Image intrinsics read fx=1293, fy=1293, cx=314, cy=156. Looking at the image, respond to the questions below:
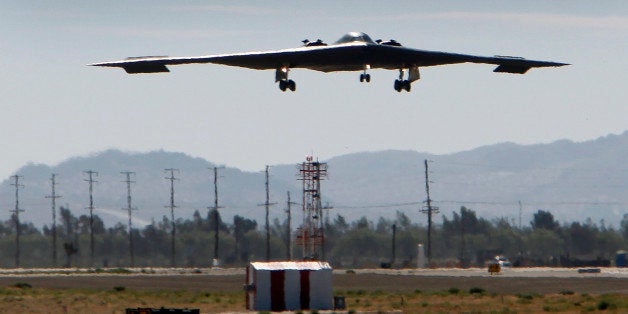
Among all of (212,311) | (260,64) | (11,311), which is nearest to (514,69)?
(260,64)

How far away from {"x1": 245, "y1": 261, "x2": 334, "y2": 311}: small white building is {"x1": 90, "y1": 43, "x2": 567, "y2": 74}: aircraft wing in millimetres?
17893

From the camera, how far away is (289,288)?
73125 mm

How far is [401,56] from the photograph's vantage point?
184 feet

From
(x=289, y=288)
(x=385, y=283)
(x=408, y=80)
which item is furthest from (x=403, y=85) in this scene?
(x=385, y=283)

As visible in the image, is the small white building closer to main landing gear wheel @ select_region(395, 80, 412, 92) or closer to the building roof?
the building roof

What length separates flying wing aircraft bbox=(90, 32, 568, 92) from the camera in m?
54.5

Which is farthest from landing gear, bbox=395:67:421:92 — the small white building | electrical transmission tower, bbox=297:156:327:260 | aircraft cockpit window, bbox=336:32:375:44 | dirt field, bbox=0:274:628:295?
electrical transmission tower, bbox=297:156:327:260

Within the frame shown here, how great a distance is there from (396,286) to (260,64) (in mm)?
52352

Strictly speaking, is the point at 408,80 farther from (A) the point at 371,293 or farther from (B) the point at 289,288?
(A) the point at 371,293

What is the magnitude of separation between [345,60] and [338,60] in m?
0.30

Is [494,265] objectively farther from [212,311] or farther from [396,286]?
[212,311]

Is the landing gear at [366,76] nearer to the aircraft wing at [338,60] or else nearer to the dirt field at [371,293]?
the aircraft wing at [338,60]

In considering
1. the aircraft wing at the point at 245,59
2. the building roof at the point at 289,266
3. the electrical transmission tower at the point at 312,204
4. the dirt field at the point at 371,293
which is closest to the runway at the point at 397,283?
the dirt field at the point at 371,293

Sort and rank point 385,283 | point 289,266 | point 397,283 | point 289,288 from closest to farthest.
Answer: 1. point 289,288
2. point 289,266
3. point 397,283
4. point 385,283
